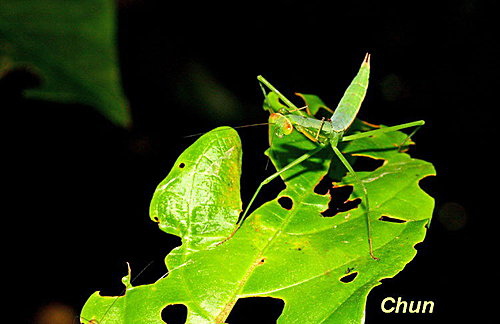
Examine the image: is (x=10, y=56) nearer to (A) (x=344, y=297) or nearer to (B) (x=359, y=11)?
(A) (x=344, y=297)

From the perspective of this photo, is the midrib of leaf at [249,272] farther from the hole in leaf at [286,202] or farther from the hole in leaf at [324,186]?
the hole in leaf at [324,186]

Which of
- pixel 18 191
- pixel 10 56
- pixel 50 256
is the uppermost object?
pixel 10 56

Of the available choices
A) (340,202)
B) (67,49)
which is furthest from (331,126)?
(67,49)

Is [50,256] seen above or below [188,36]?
below

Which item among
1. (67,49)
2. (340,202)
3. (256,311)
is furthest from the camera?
(67,49)

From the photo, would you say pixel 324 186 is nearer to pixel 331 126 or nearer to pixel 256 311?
pixel 331 126

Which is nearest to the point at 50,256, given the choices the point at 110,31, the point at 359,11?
the point at 110,31
